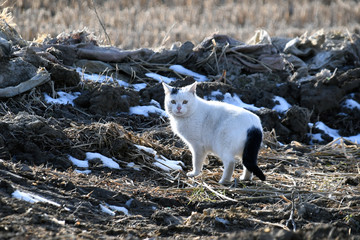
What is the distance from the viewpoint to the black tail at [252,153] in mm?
5074

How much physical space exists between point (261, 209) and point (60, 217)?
1.99m

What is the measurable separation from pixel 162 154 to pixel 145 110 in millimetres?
1575

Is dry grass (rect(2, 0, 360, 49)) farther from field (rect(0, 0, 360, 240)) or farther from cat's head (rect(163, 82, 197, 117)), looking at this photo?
cat's head (rect(163, 82, 197, 117))

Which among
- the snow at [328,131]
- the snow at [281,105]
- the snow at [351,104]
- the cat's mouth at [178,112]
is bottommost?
the snow at [328,131]

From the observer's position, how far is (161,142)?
7062mm

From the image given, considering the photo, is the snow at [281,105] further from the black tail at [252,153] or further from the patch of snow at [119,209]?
the patch of snow at [119,209]

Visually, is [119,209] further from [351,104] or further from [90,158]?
[351,104]

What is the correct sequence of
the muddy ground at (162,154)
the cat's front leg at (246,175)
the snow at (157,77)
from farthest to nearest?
1. the snow at (157,77)
2. the cat's front leg at (246,175)
3. the muddy ground at (162,154)

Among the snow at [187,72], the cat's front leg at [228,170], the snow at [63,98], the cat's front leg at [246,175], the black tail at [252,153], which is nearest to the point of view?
the black tail at [252,153]

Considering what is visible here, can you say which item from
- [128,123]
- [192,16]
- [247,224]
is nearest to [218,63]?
[128,123]

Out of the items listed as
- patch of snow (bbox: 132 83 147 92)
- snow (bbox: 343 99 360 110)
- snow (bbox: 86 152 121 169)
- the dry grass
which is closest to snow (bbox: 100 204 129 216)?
snow (bbox: 86 152 121 169)

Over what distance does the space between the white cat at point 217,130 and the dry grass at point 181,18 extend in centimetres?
817

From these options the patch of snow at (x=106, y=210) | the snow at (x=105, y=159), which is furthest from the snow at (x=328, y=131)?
the patch of snow at (x=106, y=210)

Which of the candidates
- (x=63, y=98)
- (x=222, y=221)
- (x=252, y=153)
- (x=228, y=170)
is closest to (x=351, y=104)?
(x=228, y=170)
